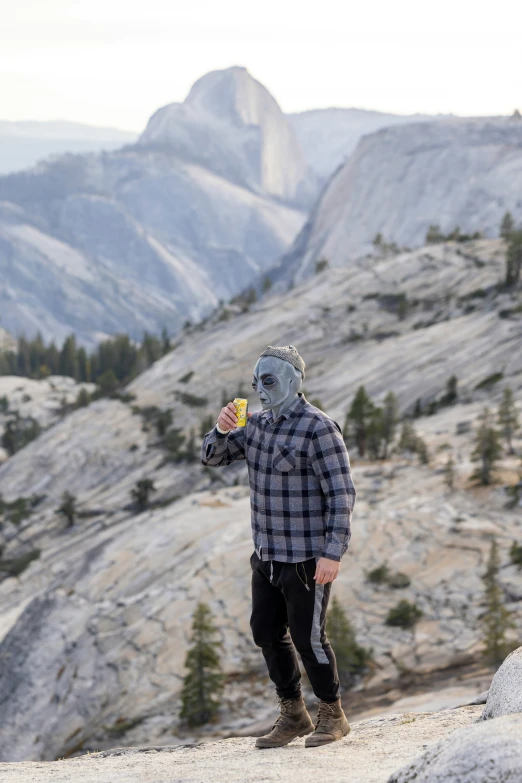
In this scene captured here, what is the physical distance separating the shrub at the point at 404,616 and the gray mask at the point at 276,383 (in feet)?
49.1

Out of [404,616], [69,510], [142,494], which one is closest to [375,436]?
[142,494]

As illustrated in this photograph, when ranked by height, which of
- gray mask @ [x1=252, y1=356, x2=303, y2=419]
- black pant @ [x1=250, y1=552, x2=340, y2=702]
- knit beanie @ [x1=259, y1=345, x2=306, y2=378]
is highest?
knit beanie @ [x1=259, y1=345, x2=306, y2=378]

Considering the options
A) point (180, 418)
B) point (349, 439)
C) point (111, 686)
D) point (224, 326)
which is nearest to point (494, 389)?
point (349, 439)

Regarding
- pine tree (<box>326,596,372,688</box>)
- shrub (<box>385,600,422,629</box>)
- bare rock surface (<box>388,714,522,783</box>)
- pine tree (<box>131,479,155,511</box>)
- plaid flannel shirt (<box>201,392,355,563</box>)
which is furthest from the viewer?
pine tree (<box>131,479,155,511</box>)

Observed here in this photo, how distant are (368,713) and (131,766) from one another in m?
9.83

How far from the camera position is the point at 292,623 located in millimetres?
6445

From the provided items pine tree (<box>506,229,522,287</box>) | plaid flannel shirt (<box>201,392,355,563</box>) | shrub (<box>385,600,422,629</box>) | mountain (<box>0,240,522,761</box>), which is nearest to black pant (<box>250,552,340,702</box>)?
plaid flannel shirt (<box>201,392,355,563</box>)

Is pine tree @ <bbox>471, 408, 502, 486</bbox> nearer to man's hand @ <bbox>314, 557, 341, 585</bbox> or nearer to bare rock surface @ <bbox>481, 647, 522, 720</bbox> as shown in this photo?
bare rock surface @ <bbox>481, 647, 522, 720</bbox>

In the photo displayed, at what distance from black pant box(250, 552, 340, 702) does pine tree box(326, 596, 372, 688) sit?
11.0m

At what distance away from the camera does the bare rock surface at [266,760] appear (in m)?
5.54

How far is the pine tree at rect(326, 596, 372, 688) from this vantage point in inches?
692

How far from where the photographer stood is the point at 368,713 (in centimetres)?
1536

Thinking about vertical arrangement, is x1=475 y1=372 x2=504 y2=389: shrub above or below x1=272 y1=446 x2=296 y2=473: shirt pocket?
below

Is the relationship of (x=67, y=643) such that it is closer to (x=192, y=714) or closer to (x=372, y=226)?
(x=192, y=714)
